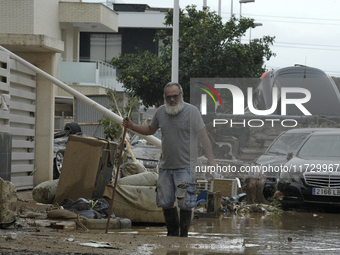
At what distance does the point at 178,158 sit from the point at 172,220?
0.74 meters

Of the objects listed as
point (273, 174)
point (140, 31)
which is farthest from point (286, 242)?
point (140, 31)

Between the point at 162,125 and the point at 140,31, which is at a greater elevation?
the point at 140,31

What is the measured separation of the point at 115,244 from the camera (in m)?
5.48

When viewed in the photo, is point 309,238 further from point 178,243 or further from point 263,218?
point 263,218

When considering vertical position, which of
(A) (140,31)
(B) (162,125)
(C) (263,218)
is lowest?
(C) (263,218)

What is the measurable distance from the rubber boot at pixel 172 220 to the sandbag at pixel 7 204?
170cm

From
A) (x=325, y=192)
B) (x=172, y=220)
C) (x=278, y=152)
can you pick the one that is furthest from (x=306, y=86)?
(x=172, y=220)

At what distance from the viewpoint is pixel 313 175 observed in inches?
423

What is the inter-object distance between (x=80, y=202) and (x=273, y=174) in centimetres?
511

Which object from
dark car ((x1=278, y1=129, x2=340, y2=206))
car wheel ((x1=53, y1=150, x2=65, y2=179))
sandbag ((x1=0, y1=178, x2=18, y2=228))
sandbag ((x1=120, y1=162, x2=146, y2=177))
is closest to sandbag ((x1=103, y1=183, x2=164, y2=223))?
sandbag ((x1=0, y1=178, x2=18, y2=228))

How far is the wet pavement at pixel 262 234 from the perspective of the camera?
569 centimetres

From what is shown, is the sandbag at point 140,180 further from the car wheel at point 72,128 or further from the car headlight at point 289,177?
the car wheel at point 72,128

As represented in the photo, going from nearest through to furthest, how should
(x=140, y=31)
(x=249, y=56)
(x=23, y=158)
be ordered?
(x=23, y=158)
(x=249, y=56)
(x=140, y=31)

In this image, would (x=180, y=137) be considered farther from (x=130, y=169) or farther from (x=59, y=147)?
(x=59, y=147)
